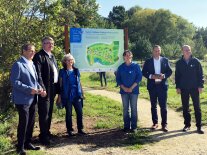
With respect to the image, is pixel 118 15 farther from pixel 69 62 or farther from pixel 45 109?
pixel 45 109

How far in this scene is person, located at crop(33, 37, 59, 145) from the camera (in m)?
7.22

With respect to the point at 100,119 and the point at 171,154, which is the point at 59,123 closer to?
the point at 100,119

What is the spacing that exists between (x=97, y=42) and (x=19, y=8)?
2238mm

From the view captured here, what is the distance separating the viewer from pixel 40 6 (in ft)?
33.0

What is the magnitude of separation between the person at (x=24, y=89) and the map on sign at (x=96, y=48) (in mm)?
3182

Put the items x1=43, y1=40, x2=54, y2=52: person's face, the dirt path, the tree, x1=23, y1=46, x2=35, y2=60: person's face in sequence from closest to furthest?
x1=23, y1=46, x2=35, y2=60: person's face, the dirt path, x1=43, y1=40, x2=54, y2=52: person's face, the tree

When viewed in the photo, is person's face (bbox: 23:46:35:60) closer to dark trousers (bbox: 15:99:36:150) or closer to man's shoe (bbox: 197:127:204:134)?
dark trousers (bbox: 15:99:36:150)

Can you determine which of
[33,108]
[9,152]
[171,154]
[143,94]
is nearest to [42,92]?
[33,108]

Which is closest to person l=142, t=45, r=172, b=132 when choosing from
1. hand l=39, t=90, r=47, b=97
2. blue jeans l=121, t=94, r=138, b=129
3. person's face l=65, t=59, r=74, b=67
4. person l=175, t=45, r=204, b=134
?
person l=175, t=45, r=204, b=134

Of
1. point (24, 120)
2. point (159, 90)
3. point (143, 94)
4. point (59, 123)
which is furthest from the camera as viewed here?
point (143, 94)

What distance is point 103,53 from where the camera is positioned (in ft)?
33.9

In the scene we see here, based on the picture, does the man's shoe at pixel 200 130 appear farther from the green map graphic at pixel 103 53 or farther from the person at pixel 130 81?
the green map graphic at pixel 103 53

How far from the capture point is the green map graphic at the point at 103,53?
10.1m

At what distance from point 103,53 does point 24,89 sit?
424cm
